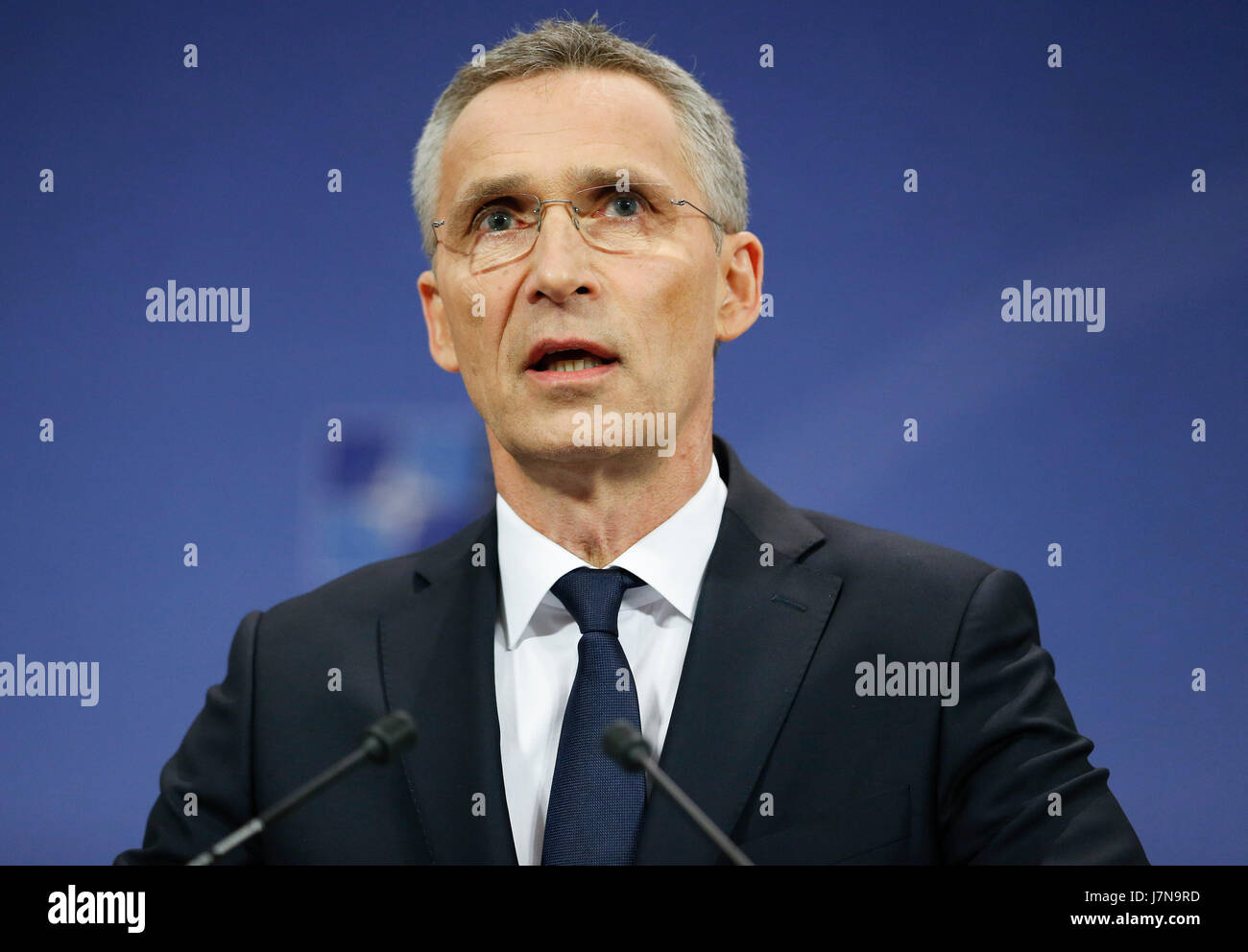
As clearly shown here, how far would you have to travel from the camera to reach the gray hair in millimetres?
2236

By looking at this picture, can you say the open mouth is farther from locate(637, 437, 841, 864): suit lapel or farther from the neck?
locate(637, 437, 841, 864): suit lapel

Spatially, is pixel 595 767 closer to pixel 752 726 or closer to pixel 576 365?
pixel 752 726

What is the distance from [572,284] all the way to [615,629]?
0.58 metres

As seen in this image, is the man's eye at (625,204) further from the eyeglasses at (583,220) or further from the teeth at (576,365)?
the teeth at (576,365)

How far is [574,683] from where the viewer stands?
199 cm

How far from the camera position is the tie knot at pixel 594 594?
80.6 inches

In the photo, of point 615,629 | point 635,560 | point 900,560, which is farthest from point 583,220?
point 900,560

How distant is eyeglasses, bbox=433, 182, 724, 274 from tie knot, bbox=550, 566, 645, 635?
552 millimetres

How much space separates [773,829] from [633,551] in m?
0.52

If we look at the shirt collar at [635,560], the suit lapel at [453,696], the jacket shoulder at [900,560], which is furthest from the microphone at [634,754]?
the jacket shoulder at [900,560]
